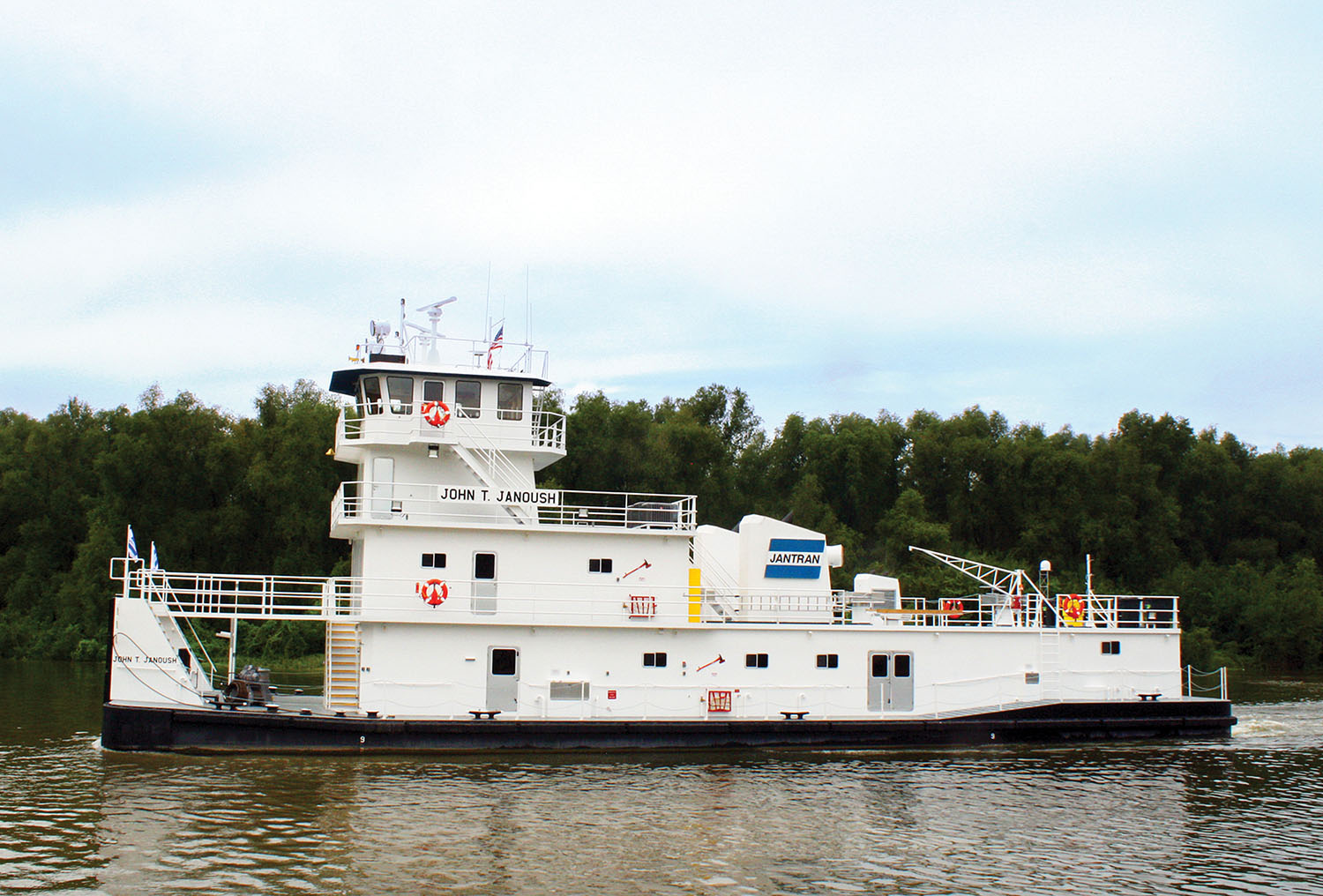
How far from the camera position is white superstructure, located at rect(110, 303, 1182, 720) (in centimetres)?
2097

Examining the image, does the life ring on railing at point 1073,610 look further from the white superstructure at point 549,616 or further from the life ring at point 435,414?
the life ring at point 435,414

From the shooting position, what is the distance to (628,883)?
13422mm

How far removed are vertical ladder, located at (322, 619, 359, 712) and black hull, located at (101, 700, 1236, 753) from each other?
1.15 meters

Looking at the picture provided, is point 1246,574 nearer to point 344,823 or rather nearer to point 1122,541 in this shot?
point 1122,541

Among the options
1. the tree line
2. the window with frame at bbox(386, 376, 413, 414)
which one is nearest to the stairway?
the window with frame at bbox(386, 376, 413, 414)

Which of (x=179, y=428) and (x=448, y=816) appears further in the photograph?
(x=179, y=428)

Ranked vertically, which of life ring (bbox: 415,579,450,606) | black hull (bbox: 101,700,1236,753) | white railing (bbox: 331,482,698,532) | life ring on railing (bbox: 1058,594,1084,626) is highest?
white railing (bbox: 331,482,698,532)

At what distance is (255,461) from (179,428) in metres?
3.72

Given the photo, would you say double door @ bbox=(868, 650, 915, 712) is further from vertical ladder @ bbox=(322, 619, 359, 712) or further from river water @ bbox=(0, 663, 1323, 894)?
vertical ladder @ bbox=(322, 619, 359, 712)

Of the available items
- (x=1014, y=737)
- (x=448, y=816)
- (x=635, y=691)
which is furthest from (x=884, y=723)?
(x=448, y=816)

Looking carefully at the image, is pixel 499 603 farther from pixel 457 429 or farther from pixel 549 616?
pixel 457 429

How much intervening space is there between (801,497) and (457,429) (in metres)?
32.1

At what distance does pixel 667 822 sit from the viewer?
53.0ft

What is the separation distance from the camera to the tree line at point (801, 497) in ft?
160
